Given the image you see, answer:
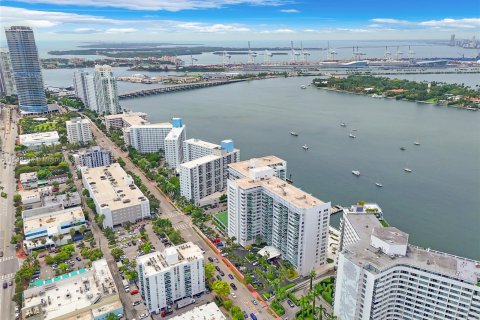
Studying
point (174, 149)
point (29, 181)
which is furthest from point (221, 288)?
point (29, 181)

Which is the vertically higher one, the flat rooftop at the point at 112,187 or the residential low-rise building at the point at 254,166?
the residential low-rise building at the point at 254,166

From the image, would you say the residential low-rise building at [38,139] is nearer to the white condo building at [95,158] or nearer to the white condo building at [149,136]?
the white condo building at [149,136]

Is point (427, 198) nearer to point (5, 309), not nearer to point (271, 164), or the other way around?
point (271, 164)

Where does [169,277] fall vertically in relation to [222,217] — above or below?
above

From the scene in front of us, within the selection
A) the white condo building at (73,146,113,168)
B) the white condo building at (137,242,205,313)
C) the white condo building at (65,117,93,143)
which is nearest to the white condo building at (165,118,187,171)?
the white condo building at (73,146,113,168)

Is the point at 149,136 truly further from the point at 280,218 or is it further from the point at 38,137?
the point at 280,218

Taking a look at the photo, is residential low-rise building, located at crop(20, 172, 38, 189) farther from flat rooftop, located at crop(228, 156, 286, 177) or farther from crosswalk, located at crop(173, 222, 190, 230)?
flat rooftop, located at crop(228, 156, 286, 177)

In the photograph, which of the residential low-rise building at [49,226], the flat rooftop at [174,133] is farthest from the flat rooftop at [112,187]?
the flat rooftop at [174,133]
